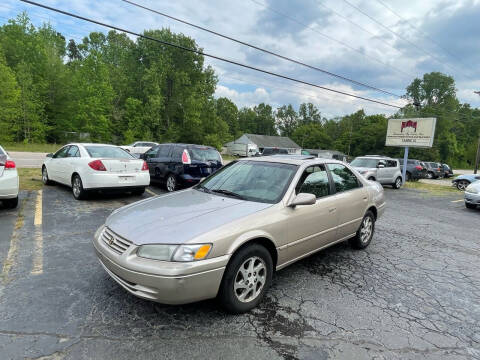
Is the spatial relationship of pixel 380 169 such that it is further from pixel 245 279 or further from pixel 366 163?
pixel 245 279

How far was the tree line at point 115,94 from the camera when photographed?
31094mm

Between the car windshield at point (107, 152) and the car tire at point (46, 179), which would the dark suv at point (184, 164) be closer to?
the car windshield at point (107, 152)

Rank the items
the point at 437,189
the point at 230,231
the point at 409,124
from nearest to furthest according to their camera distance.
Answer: the point at 230,231, the point at 437,189, the point at 409,124

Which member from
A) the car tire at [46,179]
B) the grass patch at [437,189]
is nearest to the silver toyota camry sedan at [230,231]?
the car tire at [46,179]

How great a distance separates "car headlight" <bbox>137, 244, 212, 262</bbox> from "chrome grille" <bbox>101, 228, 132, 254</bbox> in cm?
27

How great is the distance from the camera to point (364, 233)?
4.79 metres

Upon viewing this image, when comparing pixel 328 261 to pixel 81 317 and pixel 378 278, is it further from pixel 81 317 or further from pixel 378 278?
pixel 81 317

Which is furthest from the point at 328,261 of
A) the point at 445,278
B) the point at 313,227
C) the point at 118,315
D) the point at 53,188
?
the point at 53,188

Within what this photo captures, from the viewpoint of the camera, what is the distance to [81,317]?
2596mm

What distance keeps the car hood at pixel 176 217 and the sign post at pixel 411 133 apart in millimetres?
17350

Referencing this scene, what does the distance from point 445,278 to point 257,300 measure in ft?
9.40

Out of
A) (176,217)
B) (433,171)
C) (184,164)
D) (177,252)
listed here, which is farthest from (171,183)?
(433,171)

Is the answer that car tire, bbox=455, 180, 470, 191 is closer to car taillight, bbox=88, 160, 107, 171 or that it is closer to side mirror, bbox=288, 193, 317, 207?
side mirror, bbox=288, 193, 317, 207

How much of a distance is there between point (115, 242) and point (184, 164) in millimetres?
5802
